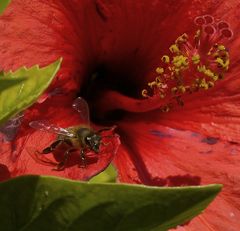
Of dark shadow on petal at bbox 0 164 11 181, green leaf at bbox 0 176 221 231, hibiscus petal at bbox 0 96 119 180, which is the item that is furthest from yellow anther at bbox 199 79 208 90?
green leaf at bbox 0 176 221 231

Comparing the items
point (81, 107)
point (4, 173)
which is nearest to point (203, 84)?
point (81, 107)

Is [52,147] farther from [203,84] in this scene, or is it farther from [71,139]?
[203,84]

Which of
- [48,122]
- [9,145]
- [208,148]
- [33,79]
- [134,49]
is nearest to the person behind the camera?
[33,79]

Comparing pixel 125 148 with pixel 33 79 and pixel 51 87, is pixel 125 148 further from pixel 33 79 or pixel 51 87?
pixel 33 79

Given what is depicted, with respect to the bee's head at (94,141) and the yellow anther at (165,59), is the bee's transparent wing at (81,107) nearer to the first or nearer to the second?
the bee's head at (94,141)

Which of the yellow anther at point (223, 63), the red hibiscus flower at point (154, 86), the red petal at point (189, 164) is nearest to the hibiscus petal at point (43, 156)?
the red hibiscus flower at point (154, 86)

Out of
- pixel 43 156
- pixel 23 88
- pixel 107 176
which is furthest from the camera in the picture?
pixel 107 176

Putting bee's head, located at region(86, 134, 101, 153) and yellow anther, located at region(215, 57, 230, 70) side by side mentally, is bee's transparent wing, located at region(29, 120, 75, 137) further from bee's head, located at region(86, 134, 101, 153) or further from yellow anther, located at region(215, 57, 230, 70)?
yellow anther, located at region(215, 57, 230, 70)

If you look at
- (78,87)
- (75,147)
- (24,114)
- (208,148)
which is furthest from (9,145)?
(208,148)
